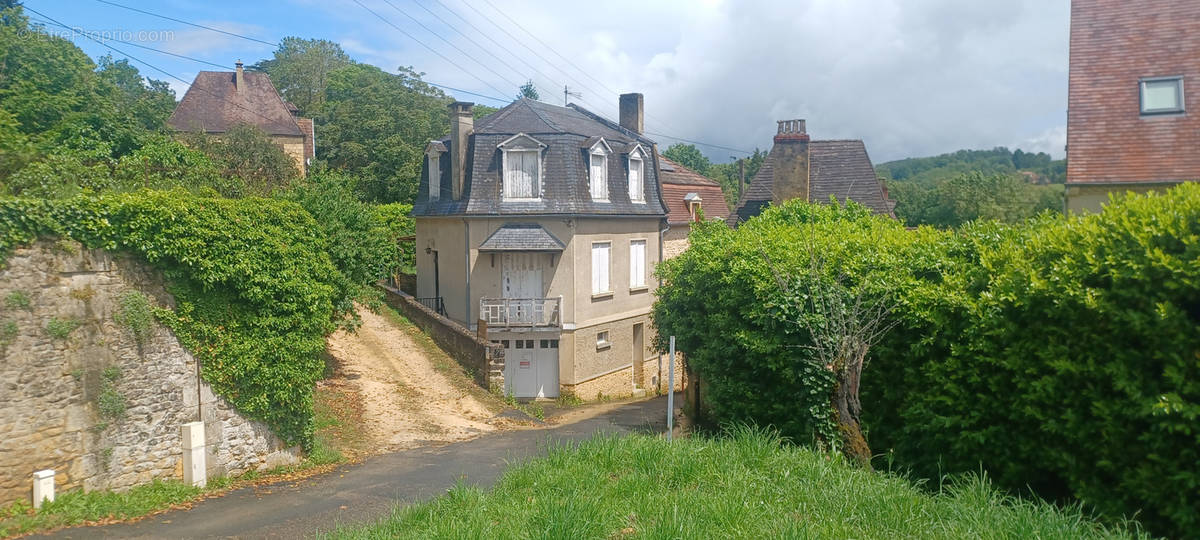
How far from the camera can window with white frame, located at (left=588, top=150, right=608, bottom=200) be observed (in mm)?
23009

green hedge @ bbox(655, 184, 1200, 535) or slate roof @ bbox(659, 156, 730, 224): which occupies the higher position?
slate roof @ bbox(659, 156, 730, 224)

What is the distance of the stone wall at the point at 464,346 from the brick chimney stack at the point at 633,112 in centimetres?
1174

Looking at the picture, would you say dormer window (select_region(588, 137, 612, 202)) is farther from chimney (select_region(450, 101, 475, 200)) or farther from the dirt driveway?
the dirt driveway

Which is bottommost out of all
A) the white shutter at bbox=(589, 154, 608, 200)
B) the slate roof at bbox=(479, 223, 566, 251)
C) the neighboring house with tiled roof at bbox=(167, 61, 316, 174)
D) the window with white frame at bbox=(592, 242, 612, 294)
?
the window with white frame at bbox=(592, 242, 612, 294)

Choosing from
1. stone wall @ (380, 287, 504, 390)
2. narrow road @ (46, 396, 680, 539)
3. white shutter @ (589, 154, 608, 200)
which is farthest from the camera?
white shutter @ (589, 154, 608, 200)

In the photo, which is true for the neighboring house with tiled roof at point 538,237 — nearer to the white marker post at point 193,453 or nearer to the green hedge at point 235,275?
the green hedge at point 235,275

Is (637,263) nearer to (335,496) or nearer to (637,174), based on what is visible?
(637,174)

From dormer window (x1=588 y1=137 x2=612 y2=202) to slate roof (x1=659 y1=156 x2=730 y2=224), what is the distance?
4350 mm

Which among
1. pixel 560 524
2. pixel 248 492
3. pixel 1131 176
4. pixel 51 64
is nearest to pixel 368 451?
pixel 248 492

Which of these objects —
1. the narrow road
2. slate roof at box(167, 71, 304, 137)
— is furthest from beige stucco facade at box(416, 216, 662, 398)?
slate roof at box(167, 71, 304, 137)

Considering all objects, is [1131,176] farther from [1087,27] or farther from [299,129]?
[299,129]

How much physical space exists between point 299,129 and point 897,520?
134 ft

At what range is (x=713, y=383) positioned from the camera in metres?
10.1

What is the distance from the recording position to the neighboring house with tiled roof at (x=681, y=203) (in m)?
28.5
